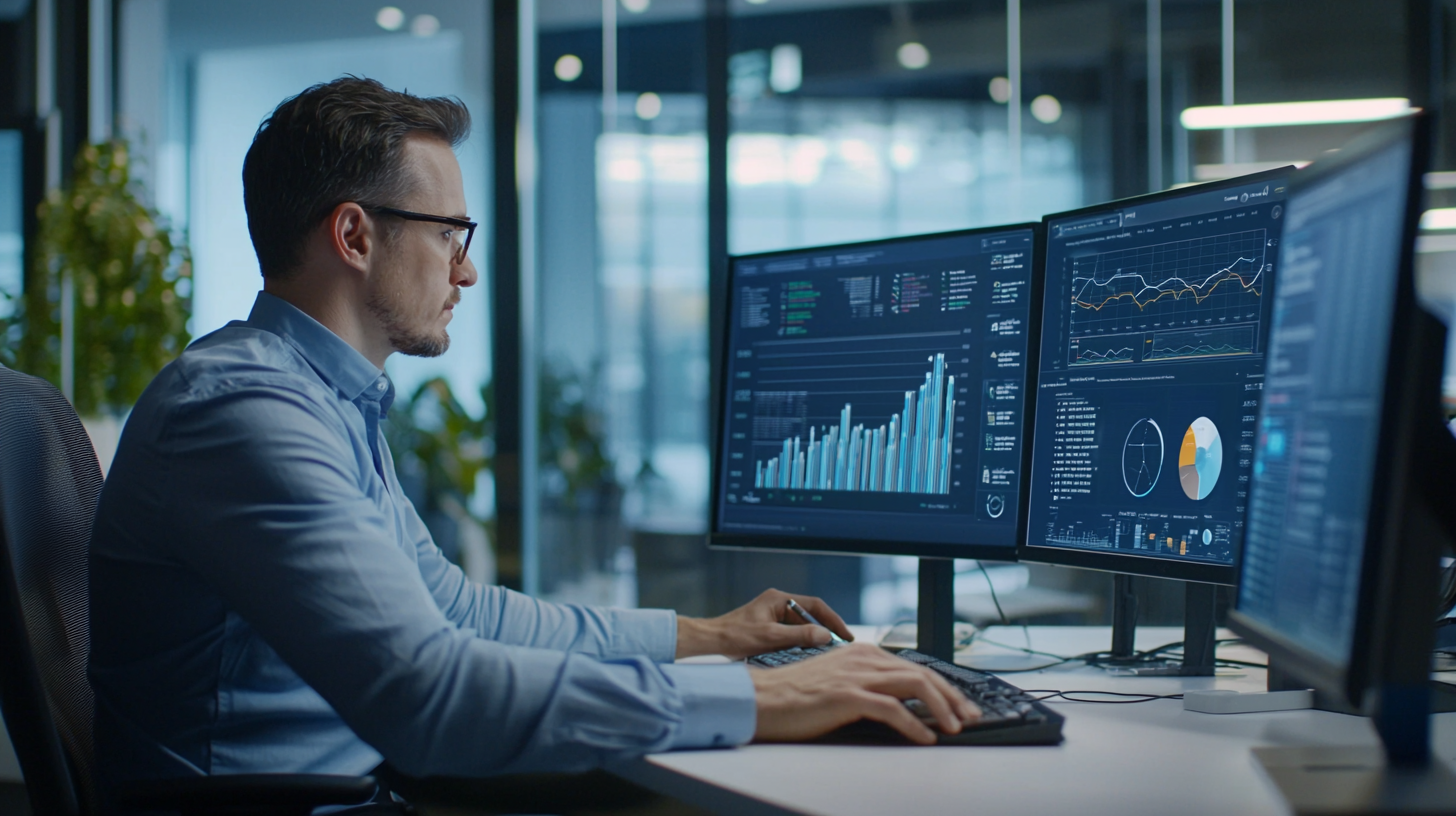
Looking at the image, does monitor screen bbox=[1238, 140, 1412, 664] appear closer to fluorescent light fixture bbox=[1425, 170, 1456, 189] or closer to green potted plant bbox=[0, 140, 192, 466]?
fluorescent light fixture bbox=[1425, 170, 1456, 189]

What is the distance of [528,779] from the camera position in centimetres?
202

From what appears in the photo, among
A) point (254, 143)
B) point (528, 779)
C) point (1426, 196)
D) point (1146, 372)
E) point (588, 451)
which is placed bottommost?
point (528, 779)

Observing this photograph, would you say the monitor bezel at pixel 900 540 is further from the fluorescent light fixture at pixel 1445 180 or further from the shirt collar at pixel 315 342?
the fluorescent light fixture at pixel 1445 180

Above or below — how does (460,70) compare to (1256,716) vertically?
above

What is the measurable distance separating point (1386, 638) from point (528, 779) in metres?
1.67

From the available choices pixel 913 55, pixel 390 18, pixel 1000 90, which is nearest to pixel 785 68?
pixel 913 55

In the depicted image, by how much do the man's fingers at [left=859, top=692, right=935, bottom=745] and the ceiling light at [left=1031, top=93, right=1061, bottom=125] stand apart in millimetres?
3001

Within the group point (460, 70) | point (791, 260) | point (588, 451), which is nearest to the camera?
point (791, 260)

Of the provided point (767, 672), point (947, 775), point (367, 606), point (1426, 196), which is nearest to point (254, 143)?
point (367, 606)

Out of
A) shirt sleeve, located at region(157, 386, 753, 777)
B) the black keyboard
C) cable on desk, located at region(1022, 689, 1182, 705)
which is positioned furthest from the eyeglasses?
cable on desk, located at region(1022, 689, 1182, 705)

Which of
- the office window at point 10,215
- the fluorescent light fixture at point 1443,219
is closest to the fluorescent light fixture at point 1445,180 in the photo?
the fluorescent light fixture at point 1443,219

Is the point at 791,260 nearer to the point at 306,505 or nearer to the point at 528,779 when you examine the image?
the point at 306,505

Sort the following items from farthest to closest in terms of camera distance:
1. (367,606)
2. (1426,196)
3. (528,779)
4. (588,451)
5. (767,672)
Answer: (588,451), (528,779), (767,672), (367,606), (1426,196)

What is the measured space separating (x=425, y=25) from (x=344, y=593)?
359 centimetres
